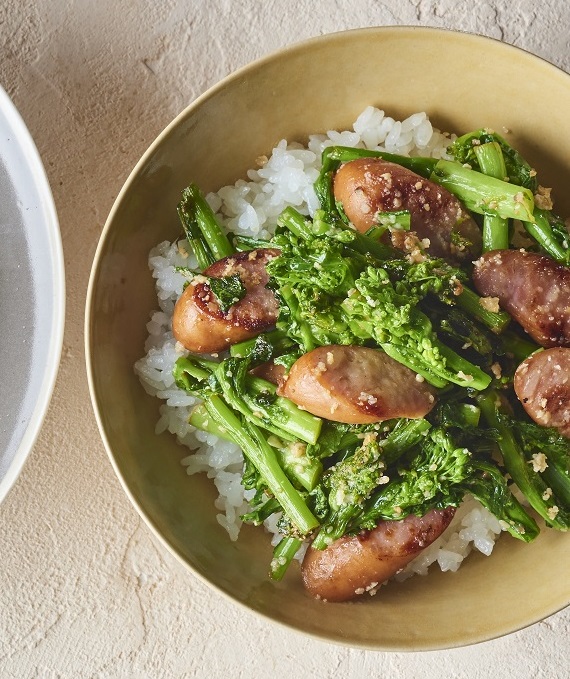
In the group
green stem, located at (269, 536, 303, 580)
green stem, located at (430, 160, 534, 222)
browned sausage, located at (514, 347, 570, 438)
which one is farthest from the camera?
green stem, located at (269, 536, 303, 580)

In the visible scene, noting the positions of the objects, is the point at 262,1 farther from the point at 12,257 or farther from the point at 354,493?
the point at 354,493

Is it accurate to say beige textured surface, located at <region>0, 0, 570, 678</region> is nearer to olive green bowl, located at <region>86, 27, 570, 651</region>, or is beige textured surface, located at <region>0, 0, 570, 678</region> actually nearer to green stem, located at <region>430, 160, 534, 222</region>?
olive green bowl, located at <region>86, 27, 570, 651</region>

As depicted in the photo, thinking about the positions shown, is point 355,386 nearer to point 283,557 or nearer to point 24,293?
point 283,557

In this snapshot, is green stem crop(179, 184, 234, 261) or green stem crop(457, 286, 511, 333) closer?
green stem crop(457, 286, 511, 333)

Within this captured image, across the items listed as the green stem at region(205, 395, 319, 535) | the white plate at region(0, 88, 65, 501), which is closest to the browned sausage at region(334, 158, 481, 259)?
the green stem at region(205, 395, 319, 535)

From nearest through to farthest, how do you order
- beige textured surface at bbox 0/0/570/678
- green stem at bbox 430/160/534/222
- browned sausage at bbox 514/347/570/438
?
browned sausage at bbox 514/347/570/438
green stem at bbox 430/160/534/222
beige textured surface at bbox 0/0/570/678
